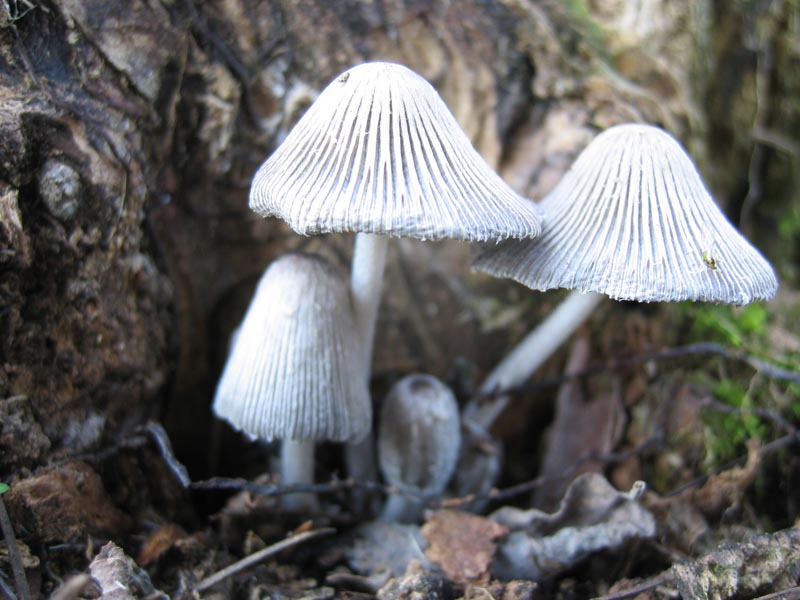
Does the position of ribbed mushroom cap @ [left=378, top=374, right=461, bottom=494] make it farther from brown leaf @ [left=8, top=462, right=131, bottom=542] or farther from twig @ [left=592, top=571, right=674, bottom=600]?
brown leaf @ [left=8, top=462, right=131, bottom=542]

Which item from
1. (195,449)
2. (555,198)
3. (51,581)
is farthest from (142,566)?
(555,198)

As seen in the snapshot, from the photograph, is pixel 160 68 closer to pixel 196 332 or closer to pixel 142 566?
pixel 196 332

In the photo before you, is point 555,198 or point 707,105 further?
point 707,105

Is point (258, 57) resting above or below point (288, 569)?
above

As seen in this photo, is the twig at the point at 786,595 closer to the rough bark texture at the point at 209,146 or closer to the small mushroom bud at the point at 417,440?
the small mushroom bud at the point at 417,440

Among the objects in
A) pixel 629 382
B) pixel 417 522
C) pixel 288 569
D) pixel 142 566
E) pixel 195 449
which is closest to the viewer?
pixel 142 566

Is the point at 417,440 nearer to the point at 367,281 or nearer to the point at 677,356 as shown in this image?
the point at 367,281

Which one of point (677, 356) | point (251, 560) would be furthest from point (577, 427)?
point (251, 560)

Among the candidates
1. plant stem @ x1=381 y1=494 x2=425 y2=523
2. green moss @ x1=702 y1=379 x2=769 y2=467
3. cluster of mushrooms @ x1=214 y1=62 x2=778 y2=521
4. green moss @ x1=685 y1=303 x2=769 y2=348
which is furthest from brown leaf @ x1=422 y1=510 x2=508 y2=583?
green moss @ x1=685 y1=303 x2=769 y2=348
